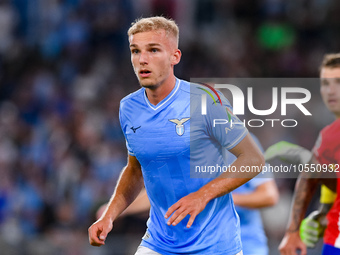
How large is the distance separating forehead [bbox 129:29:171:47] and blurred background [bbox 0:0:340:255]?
514 centimetres

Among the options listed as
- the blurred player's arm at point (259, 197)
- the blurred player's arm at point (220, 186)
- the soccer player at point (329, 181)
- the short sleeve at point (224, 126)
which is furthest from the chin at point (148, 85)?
the blurred player's arm at point (259, 197)

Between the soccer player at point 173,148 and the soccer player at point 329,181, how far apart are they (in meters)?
0.97

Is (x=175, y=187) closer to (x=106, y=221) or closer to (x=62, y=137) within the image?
(x=106, y=221)

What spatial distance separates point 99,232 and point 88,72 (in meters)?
7.98

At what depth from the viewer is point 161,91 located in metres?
4.14

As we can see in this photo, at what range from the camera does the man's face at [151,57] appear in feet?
13.2

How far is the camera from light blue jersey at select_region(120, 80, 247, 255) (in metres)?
3.95

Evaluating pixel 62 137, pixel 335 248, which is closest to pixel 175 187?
pixel 335 248

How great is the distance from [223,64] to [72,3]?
331 centimetres

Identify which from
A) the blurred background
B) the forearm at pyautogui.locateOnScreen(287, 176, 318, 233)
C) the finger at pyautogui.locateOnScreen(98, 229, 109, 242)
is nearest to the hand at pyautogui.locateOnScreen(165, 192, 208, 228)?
the finger at pyautogui.locateOnScreen(98, 229, 109, 242)

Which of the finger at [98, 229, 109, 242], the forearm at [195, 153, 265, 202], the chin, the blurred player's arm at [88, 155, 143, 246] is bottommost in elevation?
the finger at [98, 229, 109, 242]

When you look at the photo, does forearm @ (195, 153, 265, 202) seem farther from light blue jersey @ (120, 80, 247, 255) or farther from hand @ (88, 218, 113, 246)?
hand @ (88, 218, 113, 246)

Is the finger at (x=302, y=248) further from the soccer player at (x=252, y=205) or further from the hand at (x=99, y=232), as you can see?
the hand at (x=99, y=232)

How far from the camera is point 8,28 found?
12367 millimetres
